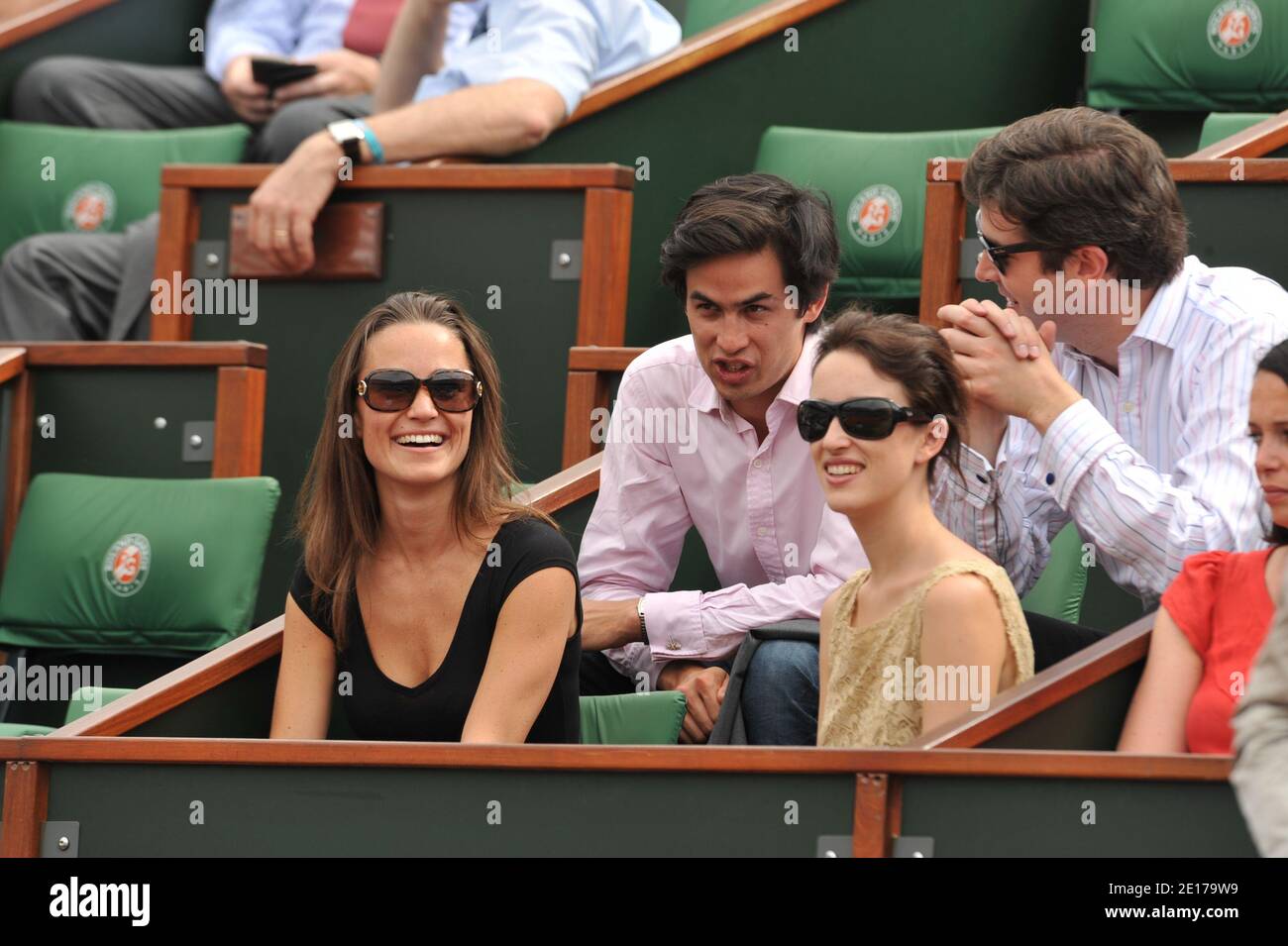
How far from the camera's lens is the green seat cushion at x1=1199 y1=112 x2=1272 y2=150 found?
3.21 m

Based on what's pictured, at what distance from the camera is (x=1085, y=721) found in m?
1.87

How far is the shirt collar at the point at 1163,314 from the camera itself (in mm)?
2178

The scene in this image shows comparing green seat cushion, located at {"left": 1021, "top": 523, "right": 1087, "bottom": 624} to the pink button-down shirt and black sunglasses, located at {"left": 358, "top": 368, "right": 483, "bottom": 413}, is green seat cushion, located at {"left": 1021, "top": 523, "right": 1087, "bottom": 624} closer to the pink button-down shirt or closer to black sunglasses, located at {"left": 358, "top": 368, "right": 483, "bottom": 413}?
the pink button-down shirt

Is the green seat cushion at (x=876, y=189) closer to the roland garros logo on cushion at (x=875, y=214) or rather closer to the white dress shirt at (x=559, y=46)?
the roland garros logo on cushion at (x=875, y=214)

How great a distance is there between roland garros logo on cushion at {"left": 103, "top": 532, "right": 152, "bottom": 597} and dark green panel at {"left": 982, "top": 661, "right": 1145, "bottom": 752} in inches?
57.7

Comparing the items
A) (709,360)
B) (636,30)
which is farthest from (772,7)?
(709,360)

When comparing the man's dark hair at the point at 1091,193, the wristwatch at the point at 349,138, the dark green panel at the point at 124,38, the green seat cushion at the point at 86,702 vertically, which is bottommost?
the green seat cushion at the point at 86,702

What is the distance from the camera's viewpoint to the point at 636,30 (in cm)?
355

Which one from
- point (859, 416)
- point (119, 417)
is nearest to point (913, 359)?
point (859, 416)

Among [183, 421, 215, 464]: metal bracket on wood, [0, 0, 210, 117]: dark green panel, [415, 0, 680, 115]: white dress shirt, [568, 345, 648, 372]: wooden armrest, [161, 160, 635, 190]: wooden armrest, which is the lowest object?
[183, 421, 215, 464]: metal bracket on wood

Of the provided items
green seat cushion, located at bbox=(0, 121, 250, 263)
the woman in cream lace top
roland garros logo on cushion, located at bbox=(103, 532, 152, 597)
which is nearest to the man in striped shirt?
the woman in cream lace top

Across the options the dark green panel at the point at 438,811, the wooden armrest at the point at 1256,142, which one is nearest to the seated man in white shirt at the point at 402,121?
the wooden armrest at the point at 1256,142

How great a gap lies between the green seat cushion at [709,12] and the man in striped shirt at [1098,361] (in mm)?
1751

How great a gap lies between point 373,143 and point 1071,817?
6.59ft
